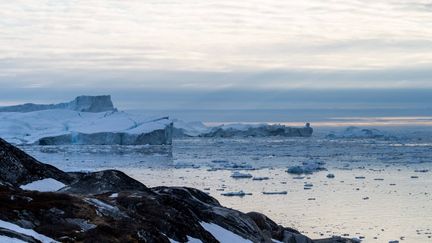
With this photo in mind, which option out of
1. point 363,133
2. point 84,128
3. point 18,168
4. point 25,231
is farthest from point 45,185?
point 363,133

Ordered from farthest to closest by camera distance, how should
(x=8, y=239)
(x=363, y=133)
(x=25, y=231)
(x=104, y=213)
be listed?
1. (x=363, y=133)
2. (x=104, y=213)
3. (x=25, y=231)
4. (x=8, y=239)

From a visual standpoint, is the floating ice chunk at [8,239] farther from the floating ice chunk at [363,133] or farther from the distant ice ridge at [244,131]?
the floating ice chunk at [363,133]

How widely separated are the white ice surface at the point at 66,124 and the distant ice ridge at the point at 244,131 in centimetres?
2086

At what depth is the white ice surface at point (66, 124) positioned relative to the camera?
214 ft

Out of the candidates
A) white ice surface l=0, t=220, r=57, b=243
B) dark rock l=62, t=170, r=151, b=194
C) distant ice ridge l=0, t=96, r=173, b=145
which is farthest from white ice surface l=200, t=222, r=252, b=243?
distant ice ridge l=0, t=96, r=173, b=145

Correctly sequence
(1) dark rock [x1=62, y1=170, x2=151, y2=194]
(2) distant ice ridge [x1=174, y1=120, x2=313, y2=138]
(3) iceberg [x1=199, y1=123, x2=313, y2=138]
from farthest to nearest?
(2) distant ice ridge [x1=174, y1=120, x2=313, y2=138] → (3) iceberg [x1=199, y1=123, x2=313, y2=138] → (1) dark rock [x1=62, y1=170, x2=151, y2=194]

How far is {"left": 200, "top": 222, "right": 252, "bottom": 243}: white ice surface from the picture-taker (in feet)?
35.7

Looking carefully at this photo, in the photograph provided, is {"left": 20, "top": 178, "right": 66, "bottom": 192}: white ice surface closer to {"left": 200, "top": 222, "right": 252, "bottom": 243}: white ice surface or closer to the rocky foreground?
the rocky foreground

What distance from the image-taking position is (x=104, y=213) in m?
9.47

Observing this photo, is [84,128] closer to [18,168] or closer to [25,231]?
[18,168]

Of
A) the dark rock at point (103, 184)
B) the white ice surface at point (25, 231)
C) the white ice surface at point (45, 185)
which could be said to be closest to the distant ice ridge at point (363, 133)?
the dark rock at point (103, 184)

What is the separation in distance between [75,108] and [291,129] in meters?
30.3

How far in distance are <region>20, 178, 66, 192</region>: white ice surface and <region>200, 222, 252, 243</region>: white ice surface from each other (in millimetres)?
2952

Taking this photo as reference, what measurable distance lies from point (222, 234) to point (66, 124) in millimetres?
61738
